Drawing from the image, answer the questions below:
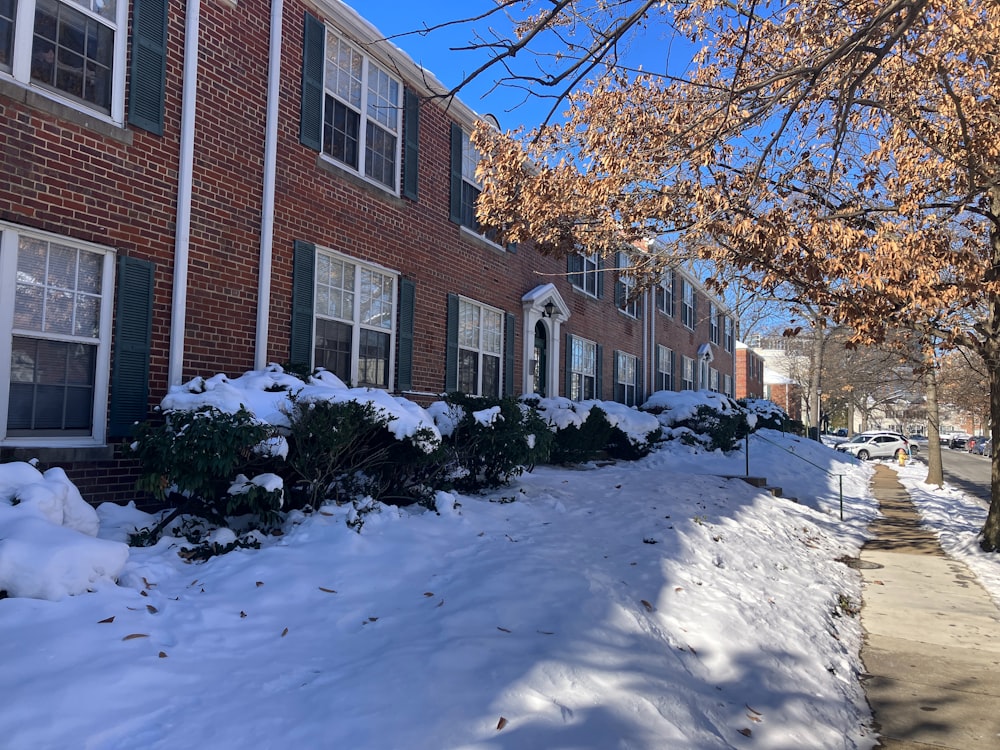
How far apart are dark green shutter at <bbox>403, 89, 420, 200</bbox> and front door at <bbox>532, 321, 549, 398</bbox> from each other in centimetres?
521

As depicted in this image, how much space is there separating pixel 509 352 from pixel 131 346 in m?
7.76

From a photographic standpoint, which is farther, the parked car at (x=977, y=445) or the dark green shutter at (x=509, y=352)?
the parked car at (x=977, y=445)

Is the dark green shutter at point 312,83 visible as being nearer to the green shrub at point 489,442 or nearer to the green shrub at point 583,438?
the green shrub at point 489,442

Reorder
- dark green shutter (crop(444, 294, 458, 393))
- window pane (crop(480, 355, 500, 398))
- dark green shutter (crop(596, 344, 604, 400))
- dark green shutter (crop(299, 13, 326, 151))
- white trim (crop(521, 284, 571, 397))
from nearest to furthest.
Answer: dark green shutter (crop(299, 13, 326, 151)) < dark green shutter (crop(444, 294, 458, 393)) < window pane (crop(480, 355, 500, 398)) < white trim (crop(521, 284, 571, 397)) < dark green shutter (crop(596, 344, 604, 400))

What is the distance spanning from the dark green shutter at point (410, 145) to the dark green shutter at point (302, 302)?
2.38m

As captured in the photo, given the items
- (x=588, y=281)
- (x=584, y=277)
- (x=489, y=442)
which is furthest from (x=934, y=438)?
(x=489, y=442)

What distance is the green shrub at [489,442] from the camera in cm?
771

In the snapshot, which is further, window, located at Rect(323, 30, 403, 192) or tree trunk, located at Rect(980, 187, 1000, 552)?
tree trunk, located at Rect(980, 187, 1000, 552)

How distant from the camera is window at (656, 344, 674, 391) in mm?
22375

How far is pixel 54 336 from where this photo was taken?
5746 millimetres

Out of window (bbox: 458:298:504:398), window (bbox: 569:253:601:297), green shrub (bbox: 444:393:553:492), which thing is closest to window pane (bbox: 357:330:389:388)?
green shrub (bbox: 444:393:553:492)

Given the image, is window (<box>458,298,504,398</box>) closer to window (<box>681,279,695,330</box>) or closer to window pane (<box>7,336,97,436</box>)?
window pane (<box>7,336,97,436</box>)

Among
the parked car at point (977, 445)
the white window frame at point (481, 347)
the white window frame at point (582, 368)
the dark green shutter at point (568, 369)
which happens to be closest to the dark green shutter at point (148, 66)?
the white window frame at point (481, 347)

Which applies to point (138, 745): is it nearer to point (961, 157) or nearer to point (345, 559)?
point (345, 559)
